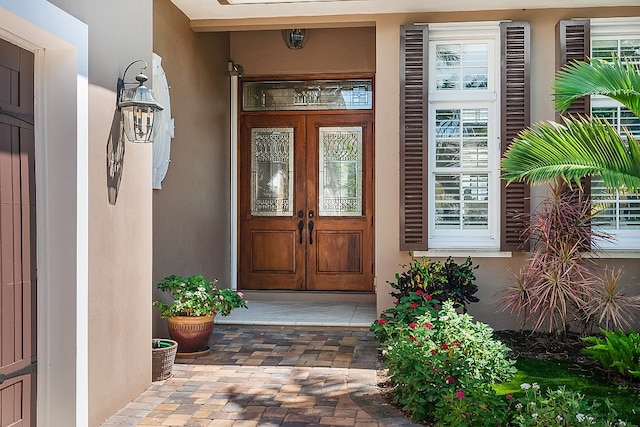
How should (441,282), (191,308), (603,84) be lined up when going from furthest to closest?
(441,282) → (191,308) → (603,84)

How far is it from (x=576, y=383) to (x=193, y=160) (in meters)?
4.06

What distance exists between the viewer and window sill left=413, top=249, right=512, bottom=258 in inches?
247

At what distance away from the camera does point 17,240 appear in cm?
321

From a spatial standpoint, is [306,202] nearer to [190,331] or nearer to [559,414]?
[190,331]

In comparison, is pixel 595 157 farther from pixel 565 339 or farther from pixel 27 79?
pixel 27 79

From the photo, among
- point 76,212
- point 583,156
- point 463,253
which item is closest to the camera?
point 76,212

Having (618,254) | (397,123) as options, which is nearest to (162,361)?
(397,123)

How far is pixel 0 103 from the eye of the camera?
3.05 metres

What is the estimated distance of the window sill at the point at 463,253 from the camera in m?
6.26

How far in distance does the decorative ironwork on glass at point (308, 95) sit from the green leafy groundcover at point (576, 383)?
3889 mm

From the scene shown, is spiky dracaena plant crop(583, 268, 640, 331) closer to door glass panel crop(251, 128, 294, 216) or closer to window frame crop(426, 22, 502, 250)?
window frame crop(426, 22, 502, 250)

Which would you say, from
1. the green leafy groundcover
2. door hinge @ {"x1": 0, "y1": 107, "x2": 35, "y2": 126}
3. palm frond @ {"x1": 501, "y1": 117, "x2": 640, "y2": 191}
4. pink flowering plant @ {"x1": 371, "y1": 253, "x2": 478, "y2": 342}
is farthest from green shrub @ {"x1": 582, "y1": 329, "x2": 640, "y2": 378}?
door hinge @ {"x1": 0, "y1": 107, "x2": 35, "y2": 126}

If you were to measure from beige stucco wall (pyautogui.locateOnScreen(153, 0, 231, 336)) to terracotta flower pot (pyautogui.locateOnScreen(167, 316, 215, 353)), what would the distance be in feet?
1.14

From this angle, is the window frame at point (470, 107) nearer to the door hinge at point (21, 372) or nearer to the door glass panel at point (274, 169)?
the door glass panel at point (274, 169)
